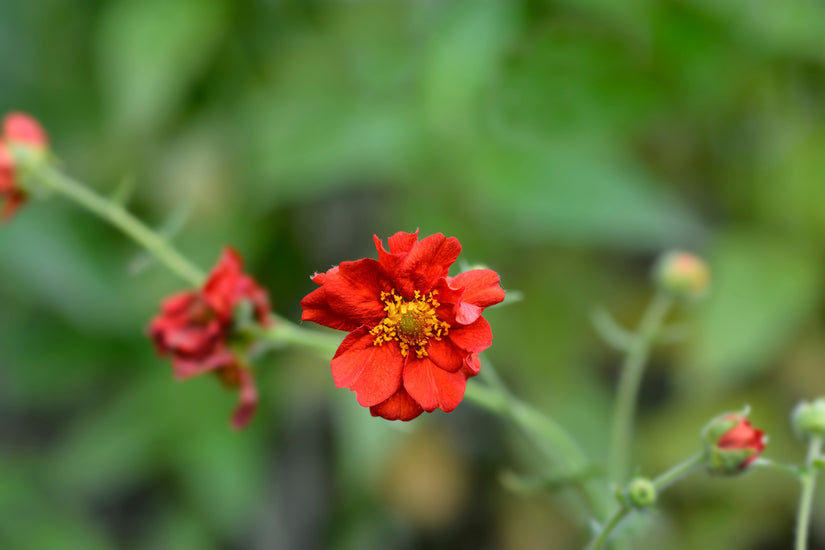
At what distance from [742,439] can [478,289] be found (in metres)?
0.24

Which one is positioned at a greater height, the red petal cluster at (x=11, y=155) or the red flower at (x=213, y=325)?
the red petal cluster at (x=11, y=155)

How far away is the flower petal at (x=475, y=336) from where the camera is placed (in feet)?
1.77

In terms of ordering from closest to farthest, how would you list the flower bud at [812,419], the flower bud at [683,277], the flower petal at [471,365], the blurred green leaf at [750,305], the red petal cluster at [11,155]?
1. the flower petal at [471,365]
2. the flower bud at [812,419]
3. the red petal cluster at [11,155]
4. the flower bud at [683,277]
5. the blurred green leaf at [750,305]

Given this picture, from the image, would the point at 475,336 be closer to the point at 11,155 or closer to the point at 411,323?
the point at 411,323

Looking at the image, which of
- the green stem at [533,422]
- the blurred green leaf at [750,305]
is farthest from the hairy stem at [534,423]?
the blurred green leaf at [750,305]

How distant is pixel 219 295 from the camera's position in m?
0.71

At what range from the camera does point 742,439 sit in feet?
1.99

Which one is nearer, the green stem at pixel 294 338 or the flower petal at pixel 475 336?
the flower petal at pixel 475 336

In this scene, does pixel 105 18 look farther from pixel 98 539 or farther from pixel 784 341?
pixel 784 341

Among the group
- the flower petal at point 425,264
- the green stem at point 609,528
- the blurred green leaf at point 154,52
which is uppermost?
the blurred green leaf at point 154,52

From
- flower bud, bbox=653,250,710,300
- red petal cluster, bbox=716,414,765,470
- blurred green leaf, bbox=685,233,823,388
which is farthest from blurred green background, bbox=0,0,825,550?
red petal cluster, bbox=716,414,765,470

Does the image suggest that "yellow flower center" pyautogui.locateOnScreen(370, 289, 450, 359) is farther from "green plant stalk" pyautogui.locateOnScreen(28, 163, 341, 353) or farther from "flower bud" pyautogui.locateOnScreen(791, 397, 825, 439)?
"flower bud" pyautogui.locateOnScreen(791, 397, 825, 439)

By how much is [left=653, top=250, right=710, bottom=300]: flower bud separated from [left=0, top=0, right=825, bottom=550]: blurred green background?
1.10ft

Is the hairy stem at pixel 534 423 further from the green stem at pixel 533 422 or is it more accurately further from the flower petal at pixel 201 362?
the flower petal at pixel 201 362
